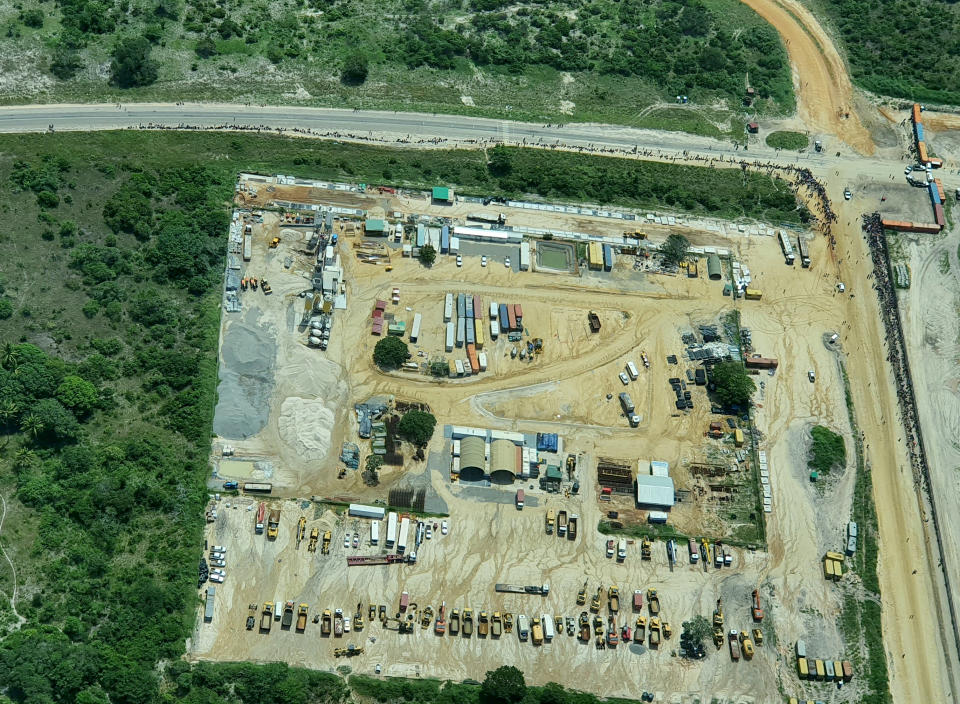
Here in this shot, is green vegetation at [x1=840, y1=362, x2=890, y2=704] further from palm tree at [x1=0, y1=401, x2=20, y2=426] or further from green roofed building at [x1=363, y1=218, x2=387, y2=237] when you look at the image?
palm tree at [x1=0, y1=401, x2=20, y2=426]

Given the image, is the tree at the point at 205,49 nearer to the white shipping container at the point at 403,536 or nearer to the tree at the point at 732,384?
the white shipping container at the point at 403,536

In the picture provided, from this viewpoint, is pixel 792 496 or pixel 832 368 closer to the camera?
pixel 792 496

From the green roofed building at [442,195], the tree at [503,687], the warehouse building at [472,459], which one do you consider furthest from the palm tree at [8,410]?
the green roofed building at [442,195]

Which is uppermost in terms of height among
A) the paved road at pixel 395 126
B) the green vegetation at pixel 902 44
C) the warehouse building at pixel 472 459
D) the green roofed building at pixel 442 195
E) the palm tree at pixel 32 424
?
the green vegetation at pixel 902 44

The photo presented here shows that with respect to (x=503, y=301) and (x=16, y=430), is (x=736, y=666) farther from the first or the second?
(x=16, y=430)

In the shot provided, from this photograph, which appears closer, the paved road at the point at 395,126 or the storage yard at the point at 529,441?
the storage yard at the point at 529,441

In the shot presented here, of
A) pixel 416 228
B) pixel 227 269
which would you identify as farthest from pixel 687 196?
pixel 227 269
